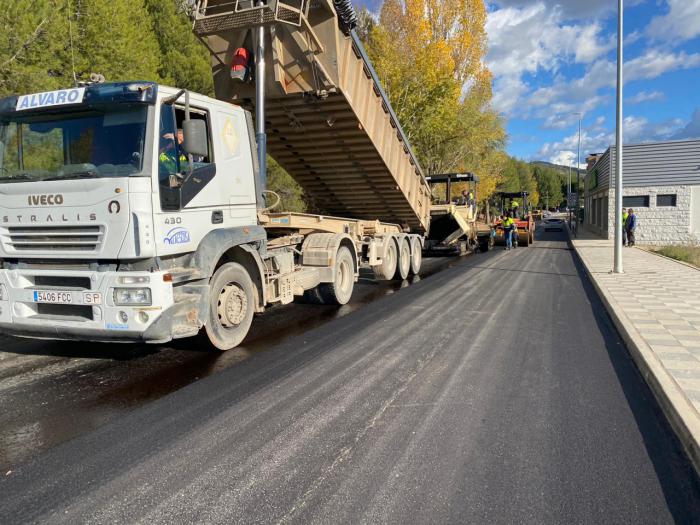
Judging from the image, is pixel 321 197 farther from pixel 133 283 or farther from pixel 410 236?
pixel 133 283

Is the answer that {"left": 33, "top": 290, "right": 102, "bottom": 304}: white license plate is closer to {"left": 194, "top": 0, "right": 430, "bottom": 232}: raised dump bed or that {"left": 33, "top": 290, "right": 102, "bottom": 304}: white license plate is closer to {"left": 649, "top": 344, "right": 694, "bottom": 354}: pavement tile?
{"left": 194, "top": 0, "right": 430, "bottom": 232}: raised dump bed

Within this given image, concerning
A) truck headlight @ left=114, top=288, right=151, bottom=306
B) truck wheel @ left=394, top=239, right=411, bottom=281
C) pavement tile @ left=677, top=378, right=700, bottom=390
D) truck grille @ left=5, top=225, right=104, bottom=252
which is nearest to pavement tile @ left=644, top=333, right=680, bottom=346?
pavement tile @ left=677, top=378, right=700, bottom=390

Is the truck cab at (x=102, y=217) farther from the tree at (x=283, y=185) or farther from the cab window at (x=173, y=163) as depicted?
the tree at (x=283, y=185)

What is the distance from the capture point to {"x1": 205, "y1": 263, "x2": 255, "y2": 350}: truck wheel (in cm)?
556

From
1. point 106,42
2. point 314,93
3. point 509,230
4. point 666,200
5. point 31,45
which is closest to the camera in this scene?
point 314,93

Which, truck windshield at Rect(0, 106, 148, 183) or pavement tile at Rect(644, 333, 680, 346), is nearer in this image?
truck windshield at Rect(0, 106, 148, 183)

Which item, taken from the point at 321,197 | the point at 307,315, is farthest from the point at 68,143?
the point at 321,197

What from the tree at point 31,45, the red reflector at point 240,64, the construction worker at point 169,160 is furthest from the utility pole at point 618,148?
the tree at point 31,45

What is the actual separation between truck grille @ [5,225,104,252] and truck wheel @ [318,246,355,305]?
4.31 metres

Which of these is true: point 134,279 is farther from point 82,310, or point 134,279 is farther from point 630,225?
point 630,225

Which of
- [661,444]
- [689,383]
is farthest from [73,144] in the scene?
[689,383]

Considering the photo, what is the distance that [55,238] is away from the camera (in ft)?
15.9

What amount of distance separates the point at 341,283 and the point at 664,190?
20118 mm

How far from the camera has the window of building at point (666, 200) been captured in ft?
74.5
